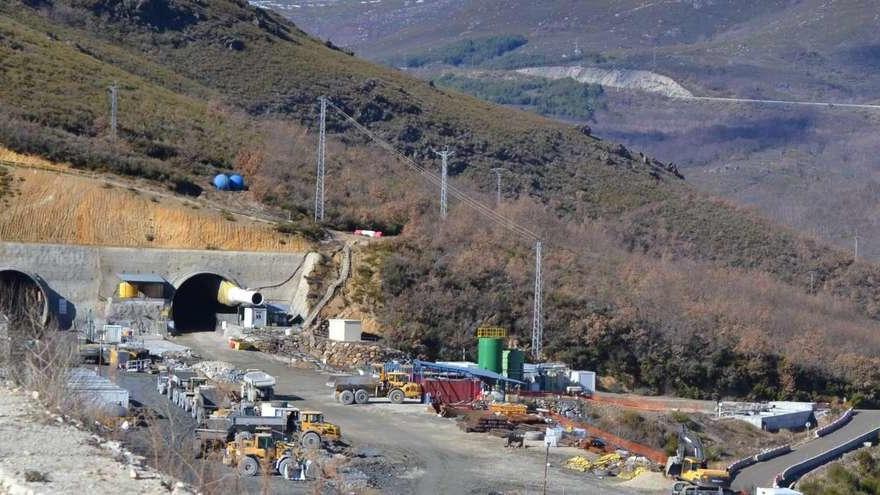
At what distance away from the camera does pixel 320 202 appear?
2205 inches

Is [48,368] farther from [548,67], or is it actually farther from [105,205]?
[548,67]

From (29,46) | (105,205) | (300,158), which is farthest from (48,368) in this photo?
(29,46)

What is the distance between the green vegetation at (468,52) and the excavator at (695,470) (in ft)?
500

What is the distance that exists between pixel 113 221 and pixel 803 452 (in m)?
22.6

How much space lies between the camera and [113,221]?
49125 millimetres

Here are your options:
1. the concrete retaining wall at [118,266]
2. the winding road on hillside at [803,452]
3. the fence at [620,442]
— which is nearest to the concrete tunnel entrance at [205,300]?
the concrete retaining wall at [118,266]

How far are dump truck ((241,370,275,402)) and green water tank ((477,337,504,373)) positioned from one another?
8.39 m

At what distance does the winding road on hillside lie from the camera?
32938 millimetres

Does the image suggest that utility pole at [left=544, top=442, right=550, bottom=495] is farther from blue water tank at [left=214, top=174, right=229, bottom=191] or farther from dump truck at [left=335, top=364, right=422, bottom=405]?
blue water tank at [left=214, top=174, right=229, bottom=191]

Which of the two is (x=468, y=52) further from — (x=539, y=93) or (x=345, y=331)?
(x=345, y=331)

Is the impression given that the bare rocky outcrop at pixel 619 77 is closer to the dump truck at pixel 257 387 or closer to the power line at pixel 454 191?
the power line at pixel 454 191

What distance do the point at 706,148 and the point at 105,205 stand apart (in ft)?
345

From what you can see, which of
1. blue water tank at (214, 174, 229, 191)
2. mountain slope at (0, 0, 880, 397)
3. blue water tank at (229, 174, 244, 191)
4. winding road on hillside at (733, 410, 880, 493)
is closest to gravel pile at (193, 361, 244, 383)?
mountain slope at (0, 0, 880, 397)

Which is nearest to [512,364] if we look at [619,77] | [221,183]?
[221,183]
